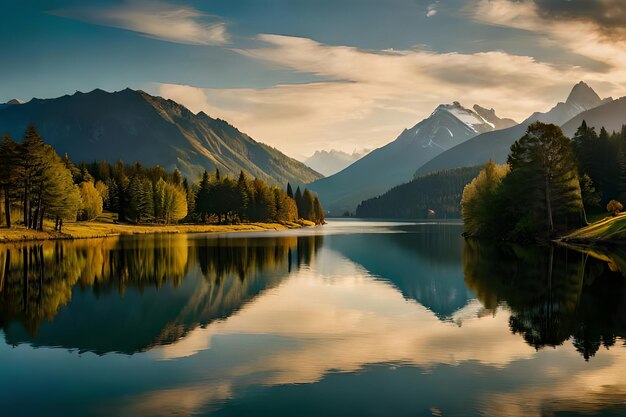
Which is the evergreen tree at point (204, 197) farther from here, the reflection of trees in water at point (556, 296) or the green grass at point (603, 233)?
the reflection of trees in water at point (556, 296)

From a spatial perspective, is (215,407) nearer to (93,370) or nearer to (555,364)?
(93,370)

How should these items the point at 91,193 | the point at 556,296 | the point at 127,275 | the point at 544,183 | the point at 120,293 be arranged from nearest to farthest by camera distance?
the point at 556,296 < the point at 120,293 < the point at 127,275 < the point at 544,183 < the point at 91,193

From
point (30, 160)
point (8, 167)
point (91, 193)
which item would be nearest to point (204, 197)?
point (91, 193)

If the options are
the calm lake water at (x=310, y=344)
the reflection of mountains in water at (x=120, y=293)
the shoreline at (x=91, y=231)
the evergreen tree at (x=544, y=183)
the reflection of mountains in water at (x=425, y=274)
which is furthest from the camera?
the shoreline at (x=91, y=231)

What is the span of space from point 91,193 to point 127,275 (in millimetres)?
104646

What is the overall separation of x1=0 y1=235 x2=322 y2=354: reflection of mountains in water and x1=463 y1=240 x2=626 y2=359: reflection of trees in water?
17.6 m

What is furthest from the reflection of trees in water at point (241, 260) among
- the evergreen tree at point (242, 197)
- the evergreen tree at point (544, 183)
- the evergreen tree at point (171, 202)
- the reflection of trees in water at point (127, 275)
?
the evergreen tree at point (242, 197)

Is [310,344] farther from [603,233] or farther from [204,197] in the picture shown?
[204,197]

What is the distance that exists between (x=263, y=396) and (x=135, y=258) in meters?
54.3

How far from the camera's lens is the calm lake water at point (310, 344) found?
58.3ft

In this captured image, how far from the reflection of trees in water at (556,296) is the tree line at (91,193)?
80110 millimetres

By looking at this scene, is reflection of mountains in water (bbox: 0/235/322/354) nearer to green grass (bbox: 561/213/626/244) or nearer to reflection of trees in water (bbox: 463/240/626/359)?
reflection of trees in water (bbox: 463/240/626/359)

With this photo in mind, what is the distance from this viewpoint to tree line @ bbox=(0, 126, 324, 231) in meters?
103

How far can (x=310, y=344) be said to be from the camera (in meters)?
25.8
